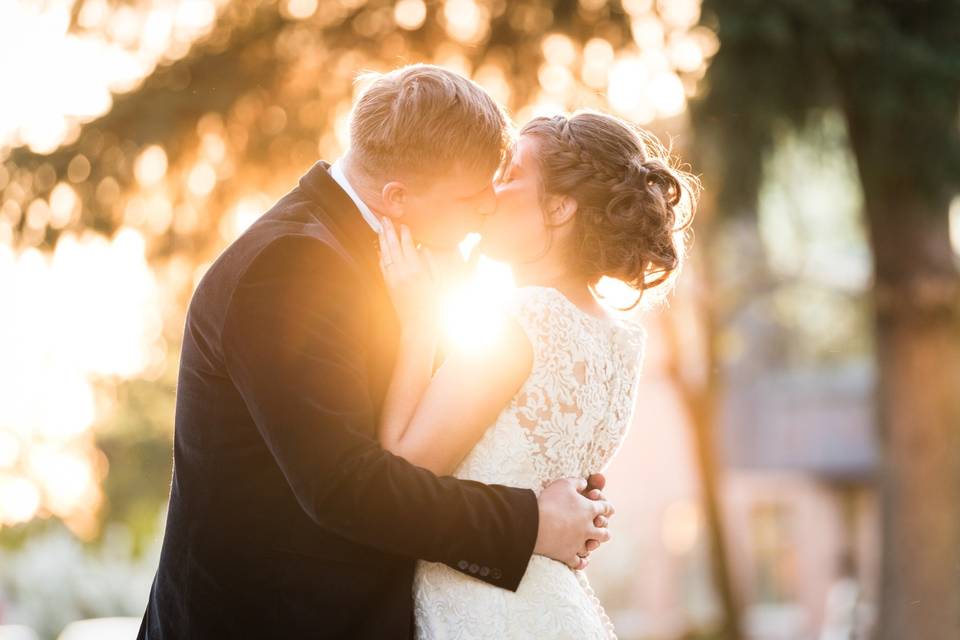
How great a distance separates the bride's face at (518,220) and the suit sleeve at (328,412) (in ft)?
1.54

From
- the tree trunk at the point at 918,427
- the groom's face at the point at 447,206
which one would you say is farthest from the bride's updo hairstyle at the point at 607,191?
the tree trunk at the point at 918,427

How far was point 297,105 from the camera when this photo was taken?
7.04 metres

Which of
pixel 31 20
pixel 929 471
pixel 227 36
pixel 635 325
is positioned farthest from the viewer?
pixel 929 471

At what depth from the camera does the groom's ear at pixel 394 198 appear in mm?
2354

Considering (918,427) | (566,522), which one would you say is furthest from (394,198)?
(918,427)

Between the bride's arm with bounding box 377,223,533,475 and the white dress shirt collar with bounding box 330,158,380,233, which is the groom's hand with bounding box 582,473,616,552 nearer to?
the bride's arm with bounding box 377,223,533,475

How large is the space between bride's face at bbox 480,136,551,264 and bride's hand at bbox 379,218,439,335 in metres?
0.26

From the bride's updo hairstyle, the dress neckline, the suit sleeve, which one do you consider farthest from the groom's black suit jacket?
the bride's updo hairstyle

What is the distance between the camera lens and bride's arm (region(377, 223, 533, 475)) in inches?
88.6

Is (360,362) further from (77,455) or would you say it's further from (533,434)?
(77,455)

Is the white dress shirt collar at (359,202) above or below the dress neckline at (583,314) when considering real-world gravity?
below

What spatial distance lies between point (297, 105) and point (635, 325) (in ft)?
15.7

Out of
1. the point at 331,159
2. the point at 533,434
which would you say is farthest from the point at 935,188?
the point at 533,434

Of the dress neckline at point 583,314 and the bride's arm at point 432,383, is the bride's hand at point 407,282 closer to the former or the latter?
the bride's arm at point 432,383
